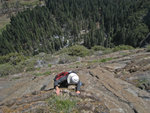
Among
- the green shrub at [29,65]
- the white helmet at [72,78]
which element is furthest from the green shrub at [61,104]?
the green shrub at [29,65]

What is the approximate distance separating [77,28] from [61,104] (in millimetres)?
95949

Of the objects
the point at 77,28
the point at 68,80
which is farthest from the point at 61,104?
the point at 77,28

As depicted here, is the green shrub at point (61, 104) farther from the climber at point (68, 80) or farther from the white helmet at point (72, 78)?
the white helmet at point (72, 78)

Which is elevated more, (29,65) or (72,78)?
(72,78)

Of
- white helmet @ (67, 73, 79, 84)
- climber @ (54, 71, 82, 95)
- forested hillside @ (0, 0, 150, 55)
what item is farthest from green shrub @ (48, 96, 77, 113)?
forested hillside @ (0, 0, 150, 55)

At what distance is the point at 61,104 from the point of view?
6.16 metres

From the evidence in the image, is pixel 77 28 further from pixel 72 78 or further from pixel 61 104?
pixel 61 104

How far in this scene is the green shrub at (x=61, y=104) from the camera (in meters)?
5.94

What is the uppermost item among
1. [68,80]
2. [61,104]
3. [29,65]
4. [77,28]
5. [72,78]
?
[72,78]

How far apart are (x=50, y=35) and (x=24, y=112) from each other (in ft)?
294

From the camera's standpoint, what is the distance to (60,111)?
5.86 m

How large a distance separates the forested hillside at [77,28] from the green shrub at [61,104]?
7077 centimetres

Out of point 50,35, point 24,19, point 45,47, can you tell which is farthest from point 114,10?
point 24,19

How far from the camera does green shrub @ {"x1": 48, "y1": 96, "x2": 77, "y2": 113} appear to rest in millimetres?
5941
